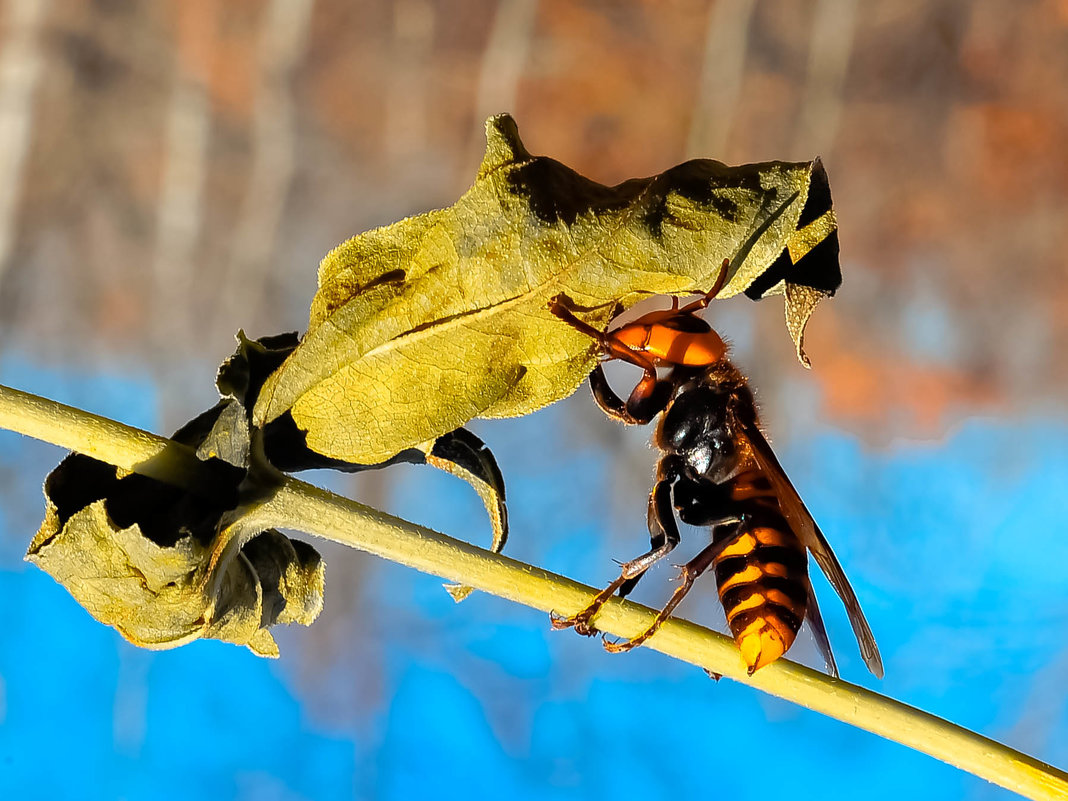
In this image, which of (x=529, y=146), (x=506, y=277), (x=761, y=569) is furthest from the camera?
(x=529, y=146)

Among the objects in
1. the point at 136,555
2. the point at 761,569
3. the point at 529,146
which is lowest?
the point at 136,555

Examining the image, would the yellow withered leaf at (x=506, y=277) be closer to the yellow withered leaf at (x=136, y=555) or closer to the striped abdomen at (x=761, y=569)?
the yellow withered leaf at (x=136, y=555)

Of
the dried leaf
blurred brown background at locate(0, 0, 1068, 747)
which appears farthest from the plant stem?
blurred brown background at locate(0, 0, 1068, 747)

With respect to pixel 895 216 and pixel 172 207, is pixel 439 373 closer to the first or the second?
pixel 172 207

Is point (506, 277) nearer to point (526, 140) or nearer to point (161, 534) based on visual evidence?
point (161, 534)

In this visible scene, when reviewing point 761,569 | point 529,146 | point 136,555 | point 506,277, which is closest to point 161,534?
point 136,555

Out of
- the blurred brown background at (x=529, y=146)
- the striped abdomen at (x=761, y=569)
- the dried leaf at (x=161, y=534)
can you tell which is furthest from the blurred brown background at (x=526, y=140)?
the dried leaf at (x=161, y=534)
